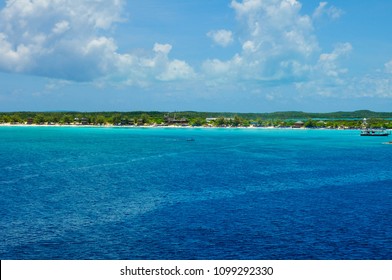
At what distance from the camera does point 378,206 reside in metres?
51.9

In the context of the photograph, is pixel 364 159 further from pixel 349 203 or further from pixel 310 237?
pixel 310 237

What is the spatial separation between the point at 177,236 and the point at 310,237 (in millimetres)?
11188

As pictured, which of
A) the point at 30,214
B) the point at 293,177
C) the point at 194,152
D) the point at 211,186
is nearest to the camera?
the point at 30,214

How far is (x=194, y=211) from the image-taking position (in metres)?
49.7

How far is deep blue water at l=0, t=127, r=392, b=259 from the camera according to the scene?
37.3 meters

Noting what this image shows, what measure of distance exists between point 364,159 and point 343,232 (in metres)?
67.3

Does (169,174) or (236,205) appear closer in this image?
(236,205)

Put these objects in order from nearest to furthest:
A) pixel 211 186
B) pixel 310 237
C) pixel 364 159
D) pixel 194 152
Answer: pixel 310 237 < pixel 211 186 < pixel 364 159 < pixel 194 152

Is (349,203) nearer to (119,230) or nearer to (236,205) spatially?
(236,205)

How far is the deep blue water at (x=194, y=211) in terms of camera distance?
37312mm

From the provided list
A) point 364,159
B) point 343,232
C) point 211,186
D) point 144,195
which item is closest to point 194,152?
point 364,159

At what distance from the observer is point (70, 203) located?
5384 centimetres

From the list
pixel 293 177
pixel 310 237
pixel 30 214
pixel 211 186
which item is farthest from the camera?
pixel 293 177

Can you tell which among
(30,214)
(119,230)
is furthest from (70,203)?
(119,230)
